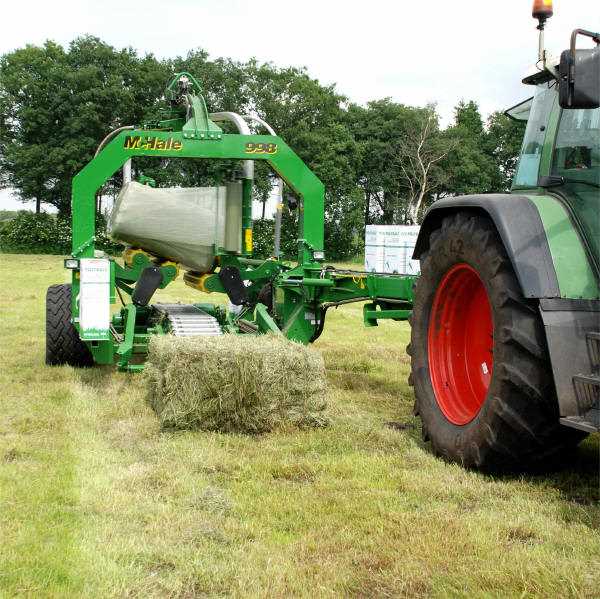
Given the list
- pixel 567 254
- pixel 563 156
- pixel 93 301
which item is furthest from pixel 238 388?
pixel 563 156

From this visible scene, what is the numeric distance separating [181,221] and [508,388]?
4621mm

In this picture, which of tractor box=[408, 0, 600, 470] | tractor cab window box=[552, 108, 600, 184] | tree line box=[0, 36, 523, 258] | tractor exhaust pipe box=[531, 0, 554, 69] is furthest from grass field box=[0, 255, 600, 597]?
tree line box=[0, 36, 523, 258]

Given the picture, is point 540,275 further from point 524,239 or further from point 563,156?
point 563,156

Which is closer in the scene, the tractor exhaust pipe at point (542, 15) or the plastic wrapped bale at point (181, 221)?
the tractor exhaust pipe at point (542, 15)

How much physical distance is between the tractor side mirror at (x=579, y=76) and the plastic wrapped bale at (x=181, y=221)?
196 inches

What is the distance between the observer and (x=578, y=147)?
14.2 feet

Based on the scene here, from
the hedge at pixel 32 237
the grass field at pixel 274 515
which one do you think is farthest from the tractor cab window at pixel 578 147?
the hedge at pixel 32 237

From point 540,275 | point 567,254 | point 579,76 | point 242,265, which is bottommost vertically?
point 242,265

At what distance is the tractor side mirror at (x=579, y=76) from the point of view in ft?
11.4

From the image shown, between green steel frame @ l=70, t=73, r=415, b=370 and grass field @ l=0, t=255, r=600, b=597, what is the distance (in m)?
1.15

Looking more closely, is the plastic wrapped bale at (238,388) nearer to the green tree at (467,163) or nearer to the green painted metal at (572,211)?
the green painted metal at (572,211)

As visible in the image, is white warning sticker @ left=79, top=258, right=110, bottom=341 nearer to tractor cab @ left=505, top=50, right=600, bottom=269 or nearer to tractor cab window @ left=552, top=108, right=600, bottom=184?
tractor cab @ left=505, top=50, right=600, bottom=269

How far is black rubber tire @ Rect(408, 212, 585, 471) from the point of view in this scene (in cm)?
402

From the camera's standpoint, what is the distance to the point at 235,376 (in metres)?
5.45
